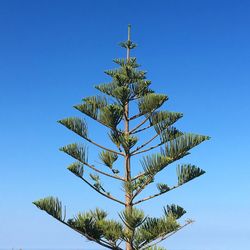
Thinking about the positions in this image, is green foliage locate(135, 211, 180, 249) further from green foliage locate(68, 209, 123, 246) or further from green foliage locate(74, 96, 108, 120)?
green foliage locate(74, 96, 108, 120)

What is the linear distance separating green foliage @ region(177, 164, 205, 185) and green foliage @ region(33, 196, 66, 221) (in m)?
2.39

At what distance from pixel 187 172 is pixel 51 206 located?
2.72 m

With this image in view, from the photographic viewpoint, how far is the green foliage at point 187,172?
1000 centimetres

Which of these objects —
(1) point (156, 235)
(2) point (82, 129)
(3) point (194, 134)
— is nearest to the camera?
(1) point (156, 235)

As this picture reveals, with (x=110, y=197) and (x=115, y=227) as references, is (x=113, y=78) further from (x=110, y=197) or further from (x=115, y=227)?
(x=115, y=227)

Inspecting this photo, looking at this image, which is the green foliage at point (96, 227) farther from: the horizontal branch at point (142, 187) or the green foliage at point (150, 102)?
the green foliage at point (150, 102)

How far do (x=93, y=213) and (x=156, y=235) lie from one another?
1.47 meters

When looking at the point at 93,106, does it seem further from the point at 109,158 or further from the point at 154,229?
the point at 154,229

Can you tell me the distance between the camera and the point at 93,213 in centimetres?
1013

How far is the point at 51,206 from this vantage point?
31.9 ft

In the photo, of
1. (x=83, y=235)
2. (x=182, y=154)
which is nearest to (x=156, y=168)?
(x=182, y=154)

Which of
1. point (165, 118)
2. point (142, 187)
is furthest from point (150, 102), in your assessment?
point (142, 187)

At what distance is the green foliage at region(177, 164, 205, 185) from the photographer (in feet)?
32.8

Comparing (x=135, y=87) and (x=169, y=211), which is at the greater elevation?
(x=135, y=87)
